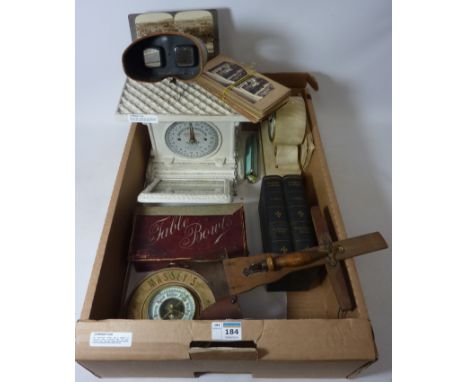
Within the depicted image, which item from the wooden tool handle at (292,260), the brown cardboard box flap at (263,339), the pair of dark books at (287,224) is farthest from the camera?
the pair of dark books at (287,224)

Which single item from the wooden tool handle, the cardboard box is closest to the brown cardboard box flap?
the cardboard box

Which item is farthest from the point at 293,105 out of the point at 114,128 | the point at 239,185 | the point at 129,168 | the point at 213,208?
the point at 114,128

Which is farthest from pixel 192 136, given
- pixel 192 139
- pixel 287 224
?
pixel 287 224

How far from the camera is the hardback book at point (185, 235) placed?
1057 mm

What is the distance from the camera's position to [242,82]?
110 cm

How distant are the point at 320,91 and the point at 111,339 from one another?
49.5 inches

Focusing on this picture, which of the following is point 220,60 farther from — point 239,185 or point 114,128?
point 114,128

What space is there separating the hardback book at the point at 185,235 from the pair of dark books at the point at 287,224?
0.32ft

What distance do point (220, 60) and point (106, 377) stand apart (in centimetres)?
109

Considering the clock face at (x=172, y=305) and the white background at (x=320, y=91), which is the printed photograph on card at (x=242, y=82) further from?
the clock face at (x=172, y=305)

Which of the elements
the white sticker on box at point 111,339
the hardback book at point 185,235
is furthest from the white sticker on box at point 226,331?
the hardback book at point 185,235

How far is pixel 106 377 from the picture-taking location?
940mm

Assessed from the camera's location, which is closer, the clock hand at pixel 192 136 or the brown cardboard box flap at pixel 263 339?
the brown cardboard box flap at pixel 263 339

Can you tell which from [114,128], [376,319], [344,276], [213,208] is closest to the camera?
[344,276]
